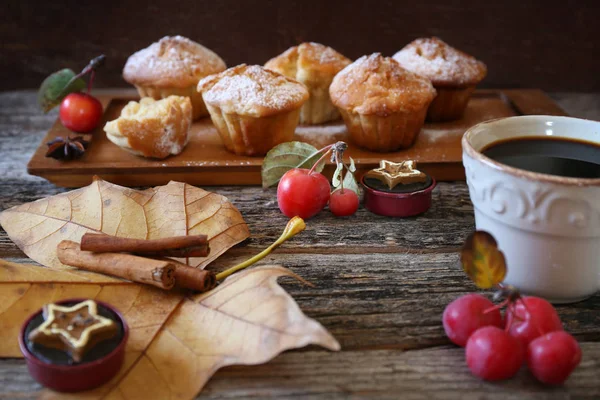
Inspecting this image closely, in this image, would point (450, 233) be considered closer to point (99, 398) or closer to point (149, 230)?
point (149, 230)

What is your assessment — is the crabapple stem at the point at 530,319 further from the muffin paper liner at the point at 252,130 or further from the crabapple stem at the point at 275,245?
the muffin paper liner at the point at 252,130

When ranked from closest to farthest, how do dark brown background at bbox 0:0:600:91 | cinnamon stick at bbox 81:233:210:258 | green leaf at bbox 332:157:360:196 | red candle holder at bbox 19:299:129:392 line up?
1. red candle holder at bbox 19:299:129:392
2. cinnamon stick at bbox 81:233:210:258
3. green leaf at bbox 332:157:360:196
4. dark brown background at bbox 0:0:600:91

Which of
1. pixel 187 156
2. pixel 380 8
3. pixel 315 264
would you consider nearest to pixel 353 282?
pixel 315 264

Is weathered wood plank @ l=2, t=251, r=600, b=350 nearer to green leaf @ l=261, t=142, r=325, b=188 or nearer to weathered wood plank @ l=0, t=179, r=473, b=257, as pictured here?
weathered wood plank @ l=0, t=179, r=473, b=257

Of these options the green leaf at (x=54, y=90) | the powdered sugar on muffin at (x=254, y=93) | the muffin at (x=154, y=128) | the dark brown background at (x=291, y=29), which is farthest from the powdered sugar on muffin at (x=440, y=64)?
the green leaf at (x=54, y=90)

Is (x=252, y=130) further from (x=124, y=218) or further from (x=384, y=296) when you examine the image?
(x=384, y=296)

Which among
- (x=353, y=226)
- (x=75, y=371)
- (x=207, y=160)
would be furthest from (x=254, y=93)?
(x=75, y=371)

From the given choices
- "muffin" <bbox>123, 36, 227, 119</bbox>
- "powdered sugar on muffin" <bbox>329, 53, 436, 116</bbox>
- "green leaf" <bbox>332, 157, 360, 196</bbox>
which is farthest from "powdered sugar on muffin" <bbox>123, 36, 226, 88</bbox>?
"green leaf" <bbox>332, 157, 360, 196</bbox>
